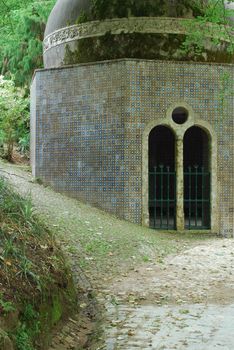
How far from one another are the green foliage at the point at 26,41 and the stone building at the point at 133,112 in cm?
600

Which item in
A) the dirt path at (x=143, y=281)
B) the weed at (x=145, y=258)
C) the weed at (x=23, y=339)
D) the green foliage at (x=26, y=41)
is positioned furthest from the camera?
the green foliage at (x=26, y=41)

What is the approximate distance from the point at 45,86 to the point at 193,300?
8.31 meters

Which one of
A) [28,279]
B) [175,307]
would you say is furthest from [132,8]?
[28,279]

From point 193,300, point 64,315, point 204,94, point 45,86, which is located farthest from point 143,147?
point 64,315

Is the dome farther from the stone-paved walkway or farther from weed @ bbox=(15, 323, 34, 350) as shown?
weed @ bbox=(15, 323, 34, 350)

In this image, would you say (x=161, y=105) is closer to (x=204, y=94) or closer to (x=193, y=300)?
(x=204, y=94)

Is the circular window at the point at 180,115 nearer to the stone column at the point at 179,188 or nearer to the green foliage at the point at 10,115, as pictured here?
the stone column at the point at 179,188

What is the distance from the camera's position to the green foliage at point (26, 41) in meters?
19.1

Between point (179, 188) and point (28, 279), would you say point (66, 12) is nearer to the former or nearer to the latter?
Answer: point (179, 188)

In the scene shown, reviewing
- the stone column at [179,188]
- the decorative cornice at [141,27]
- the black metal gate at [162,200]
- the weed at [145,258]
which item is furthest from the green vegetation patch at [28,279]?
the decorative cornice at [141,27]

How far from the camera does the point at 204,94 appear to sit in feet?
42.2

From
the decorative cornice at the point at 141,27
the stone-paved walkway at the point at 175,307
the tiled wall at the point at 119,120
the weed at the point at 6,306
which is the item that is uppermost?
the decorative cornice at the point at 141,27

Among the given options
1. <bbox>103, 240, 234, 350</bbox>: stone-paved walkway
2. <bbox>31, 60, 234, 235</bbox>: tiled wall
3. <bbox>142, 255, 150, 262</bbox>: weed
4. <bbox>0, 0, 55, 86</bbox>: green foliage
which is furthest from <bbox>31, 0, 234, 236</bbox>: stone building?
<bbox>0, 0, 55, 86</bbox>: green foliage

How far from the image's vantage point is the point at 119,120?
40.9 ft
